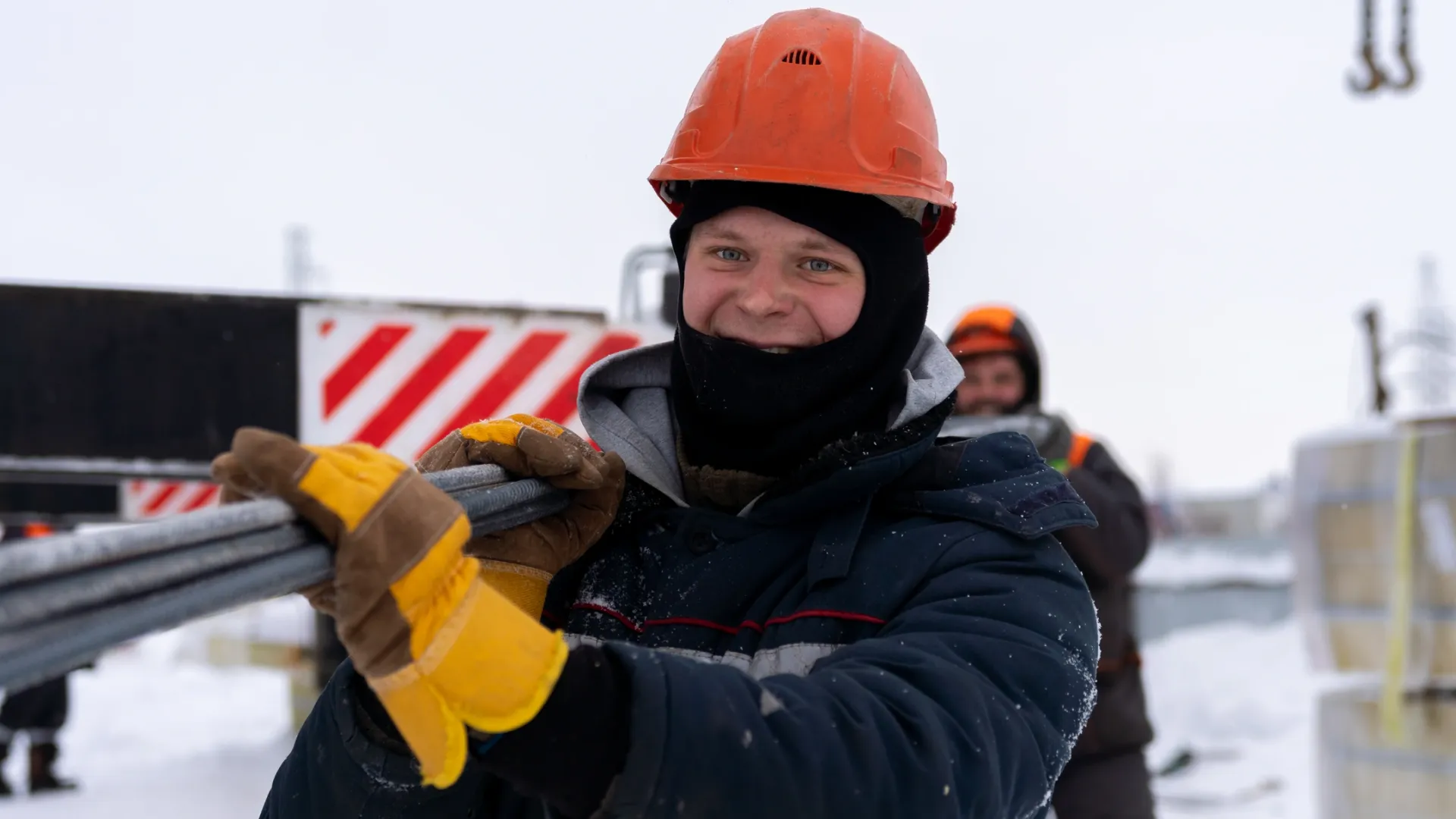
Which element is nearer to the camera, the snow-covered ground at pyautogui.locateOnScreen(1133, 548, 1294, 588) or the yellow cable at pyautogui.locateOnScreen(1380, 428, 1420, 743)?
the yellow cable at pyautogui.locateOnScreen(1380, 428, 1420, 743)

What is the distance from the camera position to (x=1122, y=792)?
11.9 feet

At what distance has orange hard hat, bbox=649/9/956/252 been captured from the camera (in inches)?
65.4

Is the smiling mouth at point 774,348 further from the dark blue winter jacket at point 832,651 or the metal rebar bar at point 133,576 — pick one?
the metal rebar bar at point 133,576

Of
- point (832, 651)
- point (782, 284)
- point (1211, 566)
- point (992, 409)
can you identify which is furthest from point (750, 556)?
point (1211, 566)

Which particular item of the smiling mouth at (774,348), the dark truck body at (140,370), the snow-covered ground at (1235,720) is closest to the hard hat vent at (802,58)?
the smiling mouth at (774,348)

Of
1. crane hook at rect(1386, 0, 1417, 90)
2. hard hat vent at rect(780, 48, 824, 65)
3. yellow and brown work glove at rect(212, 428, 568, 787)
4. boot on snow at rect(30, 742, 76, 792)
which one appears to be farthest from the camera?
boot on snow at rect(30, 742, 76, 792)

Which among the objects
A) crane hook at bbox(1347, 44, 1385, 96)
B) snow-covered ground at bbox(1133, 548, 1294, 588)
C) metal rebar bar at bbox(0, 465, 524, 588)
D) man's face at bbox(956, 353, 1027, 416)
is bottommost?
snow-covered ground at bbox(1133, 548, 1294, 588)

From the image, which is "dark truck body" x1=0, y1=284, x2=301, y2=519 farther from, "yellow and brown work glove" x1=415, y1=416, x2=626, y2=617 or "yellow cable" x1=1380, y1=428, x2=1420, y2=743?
"yellow cable" x1=1380, y1=428, x2=1420, y2=743

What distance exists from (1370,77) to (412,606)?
7.13m

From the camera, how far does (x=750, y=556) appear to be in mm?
1530

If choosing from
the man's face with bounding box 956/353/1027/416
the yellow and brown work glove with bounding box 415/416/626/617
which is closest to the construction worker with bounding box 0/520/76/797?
the man's face with bounding box 956/353/1027/416

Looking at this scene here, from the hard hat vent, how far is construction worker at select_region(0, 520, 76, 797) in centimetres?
697

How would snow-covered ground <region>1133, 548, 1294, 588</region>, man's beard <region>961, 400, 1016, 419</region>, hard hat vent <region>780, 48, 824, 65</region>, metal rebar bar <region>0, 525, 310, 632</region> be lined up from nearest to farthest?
metal rebar bar <region>0, 525, 310, 632</region> → hard hat vent <region>780, 48, 824, 65</region> → man's beard <region>961, 400, 1016, 419</region> → snow-covered ground <region>1133, 548, 1294, 588</region>

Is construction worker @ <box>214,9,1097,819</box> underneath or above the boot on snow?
above
